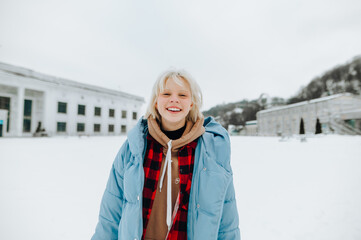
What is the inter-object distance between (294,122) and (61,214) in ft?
124

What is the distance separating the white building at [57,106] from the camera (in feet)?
70.4

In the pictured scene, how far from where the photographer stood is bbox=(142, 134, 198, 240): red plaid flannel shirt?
1.29m

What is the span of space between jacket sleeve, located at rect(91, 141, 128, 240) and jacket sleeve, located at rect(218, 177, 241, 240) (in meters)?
0.72

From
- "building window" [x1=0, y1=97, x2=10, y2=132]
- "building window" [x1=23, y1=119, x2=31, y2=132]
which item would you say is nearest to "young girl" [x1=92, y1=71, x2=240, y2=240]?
"building window" [x1=0, y1=97, x2=10, y2=132]

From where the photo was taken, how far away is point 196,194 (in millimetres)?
1224

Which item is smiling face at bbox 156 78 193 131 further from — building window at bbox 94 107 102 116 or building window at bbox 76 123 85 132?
building window at bbox 94 107 102 116

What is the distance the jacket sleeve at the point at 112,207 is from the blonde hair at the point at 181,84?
32 cm

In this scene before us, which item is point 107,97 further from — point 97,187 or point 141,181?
point 141,181

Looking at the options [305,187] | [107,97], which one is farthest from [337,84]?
[305,187]

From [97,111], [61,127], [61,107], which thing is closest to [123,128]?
[97,111]

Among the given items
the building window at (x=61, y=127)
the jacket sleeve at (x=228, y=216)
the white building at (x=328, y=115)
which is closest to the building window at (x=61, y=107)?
the building window at (x=61, y=127)

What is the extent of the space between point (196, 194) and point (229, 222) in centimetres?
34

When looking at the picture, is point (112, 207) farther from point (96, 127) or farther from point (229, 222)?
point (96, 127)

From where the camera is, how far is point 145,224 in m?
1.30
